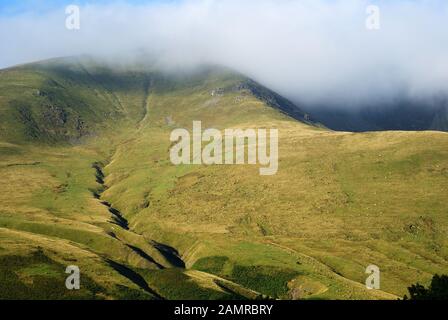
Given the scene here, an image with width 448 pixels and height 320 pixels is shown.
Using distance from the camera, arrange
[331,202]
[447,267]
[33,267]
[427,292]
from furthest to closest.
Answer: [331,202] < [447,267] < [33,267] < [427,292]

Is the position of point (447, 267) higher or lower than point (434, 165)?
lower
